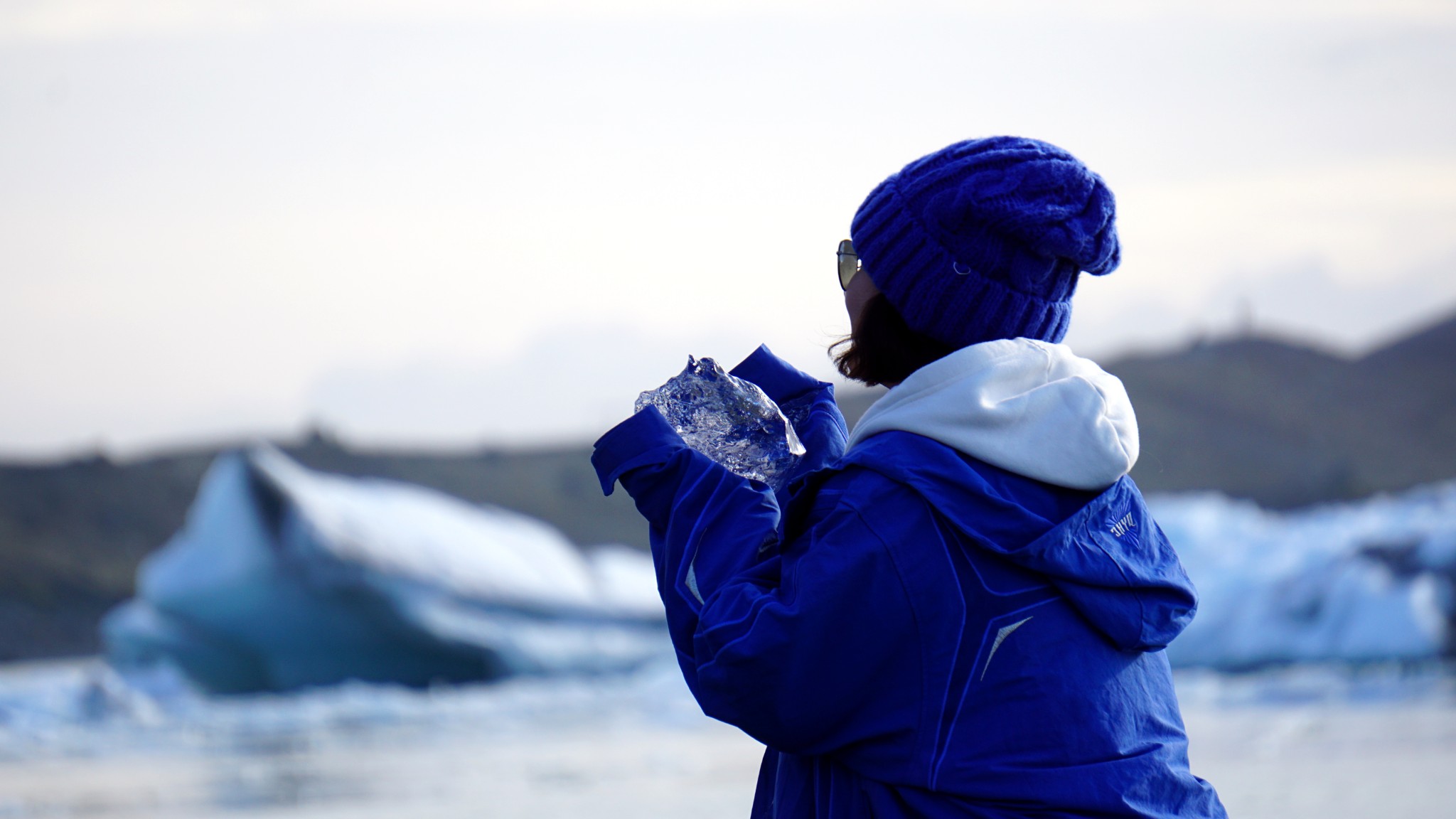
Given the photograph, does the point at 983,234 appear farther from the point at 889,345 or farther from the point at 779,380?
the point at 779,380

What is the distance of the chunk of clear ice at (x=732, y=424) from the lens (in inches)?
46.6

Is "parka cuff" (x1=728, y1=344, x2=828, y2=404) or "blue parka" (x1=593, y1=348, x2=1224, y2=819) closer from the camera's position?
"blue parka" (x1=593, y1=348, x2=1224, y2=819)

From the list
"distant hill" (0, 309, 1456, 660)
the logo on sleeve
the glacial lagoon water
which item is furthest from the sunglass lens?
"distant hill" (0, 309, 1456, 660)

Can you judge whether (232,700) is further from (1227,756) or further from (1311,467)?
(1311,467)

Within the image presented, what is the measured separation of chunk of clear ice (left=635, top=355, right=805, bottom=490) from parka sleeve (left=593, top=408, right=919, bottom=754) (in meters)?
0.14

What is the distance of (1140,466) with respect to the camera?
1245 centimetres

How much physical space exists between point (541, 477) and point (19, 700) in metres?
8.66

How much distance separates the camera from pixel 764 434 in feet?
3.89

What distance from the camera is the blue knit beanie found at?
1.04 m

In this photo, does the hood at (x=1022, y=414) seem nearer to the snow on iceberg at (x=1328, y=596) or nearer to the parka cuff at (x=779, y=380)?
the parka cuff at (x=779, y=380)

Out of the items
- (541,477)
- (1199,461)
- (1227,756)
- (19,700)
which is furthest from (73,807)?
(1199,461)

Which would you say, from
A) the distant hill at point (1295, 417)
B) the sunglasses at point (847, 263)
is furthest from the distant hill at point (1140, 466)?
the sunglasses at point (847, 263)

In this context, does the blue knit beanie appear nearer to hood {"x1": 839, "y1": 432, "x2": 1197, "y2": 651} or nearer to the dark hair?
the dark hair

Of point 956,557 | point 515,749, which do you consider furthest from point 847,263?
point 515,749
